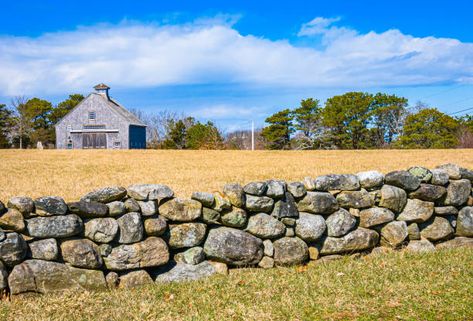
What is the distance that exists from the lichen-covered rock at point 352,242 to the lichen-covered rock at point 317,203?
486mm

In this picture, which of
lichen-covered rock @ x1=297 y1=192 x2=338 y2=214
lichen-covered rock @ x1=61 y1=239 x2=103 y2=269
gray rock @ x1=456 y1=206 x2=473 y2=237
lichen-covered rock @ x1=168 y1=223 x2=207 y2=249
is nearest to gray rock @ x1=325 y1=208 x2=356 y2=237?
lichen-covered rock @ x1=297 y1=192 x2=338 y2=214

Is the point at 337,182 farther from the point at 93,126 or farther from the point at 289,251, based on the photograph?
the point at 93,126

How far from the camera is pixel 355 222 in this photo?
7301mm

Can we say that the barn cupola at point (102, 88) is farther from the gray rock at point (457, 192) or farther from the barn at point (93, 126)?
the gray rock at point (457, 192)

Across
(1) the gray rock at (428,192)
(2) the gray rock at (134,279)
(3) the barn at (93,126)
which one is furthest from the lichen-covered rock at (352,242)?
(3) the barn at (93,126)

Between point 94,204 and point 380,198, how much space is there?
15.0 ft

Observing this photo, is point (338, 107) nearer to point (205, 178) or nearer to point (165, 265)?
point (205, 178)

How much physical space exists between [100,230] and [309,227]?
310cm

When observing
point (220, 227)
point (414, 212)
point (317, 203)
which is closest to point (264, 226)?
point (220, 227)

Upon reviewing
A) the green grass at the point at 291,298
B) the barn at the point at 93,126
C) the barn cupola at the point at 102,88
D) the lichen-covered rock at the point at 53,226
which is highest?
the barn cupola at the point at 102,88

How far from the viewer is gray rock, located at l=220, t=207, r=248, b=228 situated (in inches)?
259

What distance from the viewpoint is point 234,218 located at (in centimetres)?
658

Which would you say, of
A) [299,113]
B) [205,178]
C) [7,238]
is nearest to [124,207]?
[7,238]

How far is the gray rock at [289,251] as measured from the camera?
679 centimetres
